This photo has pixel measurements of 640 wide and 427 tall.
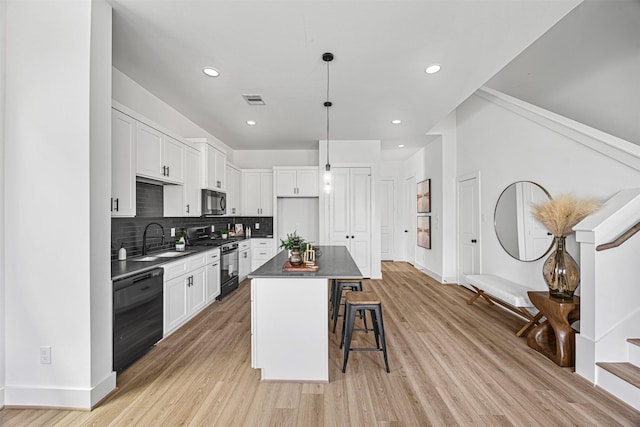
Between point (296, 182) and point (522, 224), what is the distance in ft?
13.0

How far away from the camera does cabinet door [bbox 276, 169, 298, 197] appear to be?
6.03 meters

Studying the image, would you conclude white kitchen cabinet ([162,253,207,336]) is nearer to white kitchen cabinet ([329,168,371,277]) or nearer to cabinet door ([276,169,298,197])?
cabinet door ([276,169,298,197])

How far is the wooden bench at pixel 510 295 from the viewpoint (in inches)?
124

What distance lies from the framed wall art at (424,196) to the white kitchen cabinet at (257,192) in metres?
3.47

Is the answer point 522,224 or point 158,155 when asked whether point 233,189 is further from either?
point 522,224

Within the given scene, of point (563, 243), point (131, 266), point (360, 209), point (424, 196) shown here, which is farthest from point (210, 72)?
point (424, 196)

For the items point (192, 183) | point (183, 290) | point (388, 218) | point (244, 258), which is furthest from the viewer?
point (388, 218)

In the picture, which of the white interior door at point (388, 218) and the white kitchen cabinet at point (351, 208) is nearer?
the white kitchen cabinet at point (351, 208)

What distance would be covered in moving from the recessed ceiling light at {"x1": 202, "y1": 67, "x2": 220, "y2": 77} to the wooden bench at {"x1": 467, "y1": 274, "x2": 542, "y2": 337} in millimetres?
4081

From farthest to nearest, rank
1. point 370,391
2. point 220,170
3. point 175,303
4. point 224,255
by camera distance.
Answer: point 220,170, point 224,255, point 175,303, point 370,391

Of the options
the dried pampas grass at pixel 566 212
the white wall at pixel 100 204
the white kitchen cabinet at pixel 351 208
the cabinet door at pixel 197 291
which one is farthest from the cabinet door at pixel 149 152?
the dried pampas grass at pixel 566 212

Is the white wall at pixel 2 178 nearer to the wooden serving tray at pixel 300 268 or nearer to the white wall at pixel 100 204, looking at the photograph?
the white wall at pixel 100 204

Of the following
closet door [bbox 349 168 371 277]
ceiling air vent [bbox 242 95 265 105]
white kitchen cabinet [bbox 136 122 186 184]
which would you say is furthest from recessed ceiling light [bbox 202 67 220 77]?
closet door [bbox 349 168 371 277]

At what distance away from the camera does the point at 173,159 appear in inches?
143
